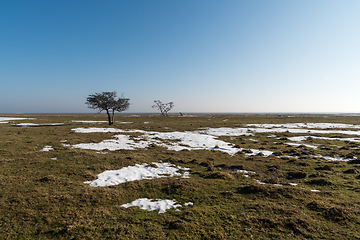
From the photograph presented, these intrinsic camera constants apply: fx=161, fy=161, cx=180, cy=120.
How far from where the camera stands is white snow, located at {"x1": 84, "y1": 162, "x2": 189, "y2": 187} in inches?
478

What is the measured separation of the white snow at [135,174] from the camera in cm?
1215

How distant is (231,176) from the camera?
13586 mm

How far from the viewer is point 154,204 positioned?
9.00 m

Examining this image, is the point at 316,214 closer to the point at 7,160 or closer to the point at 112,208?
the point at 112,208

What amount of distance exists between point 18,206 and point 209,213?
9456 mm

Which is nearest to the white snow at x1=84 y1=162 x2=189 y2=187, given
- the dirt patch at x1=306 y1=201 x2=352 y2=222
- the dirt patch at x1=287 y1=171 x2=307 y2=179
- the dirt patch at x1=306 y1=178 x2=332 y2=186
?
the dirt patch at x1=306 y1=201 x2=352 y2=222

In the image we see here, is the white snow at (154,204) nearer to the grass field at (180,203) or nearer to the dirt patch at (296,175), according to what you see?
the grass field at (180,203)

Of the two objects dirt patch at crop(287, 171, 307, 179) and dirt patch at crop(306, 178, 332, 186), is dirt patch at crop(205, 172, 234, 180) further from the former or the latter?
dirt patch at crop(306, 178, 332, 186)

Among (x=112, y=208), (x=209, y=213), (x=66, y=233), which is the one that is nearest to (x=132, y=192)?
(x=112, y=208)

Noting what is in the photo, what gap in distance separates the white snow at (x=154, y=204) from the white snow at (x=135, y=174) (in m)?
3.45

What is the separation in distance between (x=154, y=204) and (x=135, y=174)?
5428 mm

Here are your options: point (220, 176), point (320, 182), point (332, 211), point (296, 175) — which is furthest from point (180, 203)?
point (320, 182)

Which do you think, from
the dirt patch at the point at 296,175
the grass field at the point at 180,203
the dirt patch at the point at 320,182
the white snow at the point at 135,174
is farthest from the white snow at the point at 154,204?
the dirt patch at the point at 320,182

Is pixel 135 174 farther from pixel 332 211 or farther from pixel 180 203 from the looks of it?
pixel 332 211
